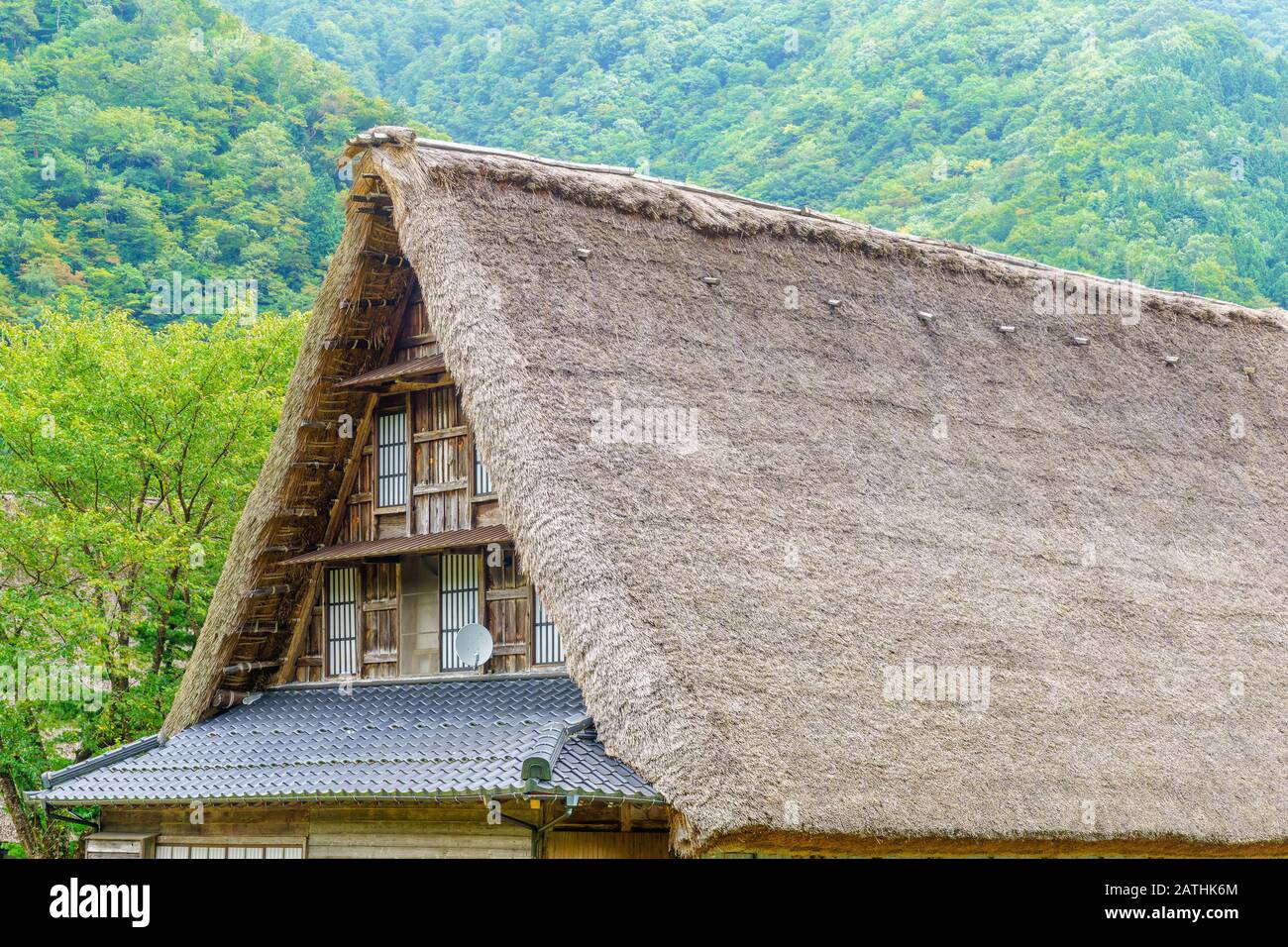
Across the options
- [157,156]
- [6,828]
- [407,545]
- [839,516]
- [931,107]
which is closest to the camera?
[839,516]

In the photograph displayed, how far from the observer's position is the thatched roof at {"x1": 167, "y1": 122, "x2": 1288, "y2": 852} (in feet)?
28.7

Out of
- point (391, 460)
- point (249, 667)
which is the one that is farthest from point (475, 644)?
point (249, 667)

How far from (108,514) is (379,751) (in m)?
7.56

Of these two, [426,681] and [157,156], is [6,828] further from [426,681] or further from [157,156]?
[157,156]

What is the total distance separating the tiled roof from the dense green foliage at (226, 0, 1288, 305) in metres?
21.9

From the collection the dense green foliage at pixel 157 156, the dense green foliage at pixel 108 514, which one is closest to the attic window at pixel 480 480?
the dense green foliage at pixel 108 514

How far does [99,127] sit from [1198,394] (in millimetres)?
→ 22316

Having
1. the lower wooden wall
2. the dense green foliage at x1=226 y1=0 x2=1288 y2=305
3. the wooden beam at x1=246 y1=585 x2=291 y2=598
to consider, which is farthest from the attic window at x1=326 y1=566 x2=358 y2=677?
the dense green foliage at x1=226 y1=0 x2=1288 y2=305

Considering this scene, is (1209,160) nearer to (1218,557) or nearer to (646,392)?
(1218,557)

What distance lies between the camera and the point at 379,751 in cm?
1022

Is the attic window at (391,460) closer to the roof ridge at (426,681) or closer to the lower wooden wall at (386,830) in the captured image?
the roof ridge at (426,681)

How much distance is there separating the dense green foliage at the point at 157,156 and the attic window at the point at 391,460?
12.6 meters

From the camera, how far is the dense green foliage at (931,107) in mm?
32094
